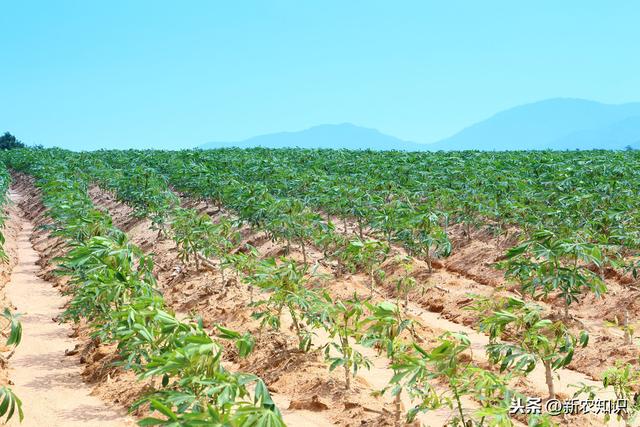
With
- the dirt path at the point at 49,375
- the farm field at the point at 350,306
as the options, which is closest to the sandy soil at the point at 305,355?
the farm field at the point at 350,306

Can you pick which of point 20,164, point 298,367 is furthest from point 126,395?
point 20,164

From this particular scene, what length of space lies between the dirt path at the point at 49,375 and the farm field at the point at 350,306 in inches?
3.1

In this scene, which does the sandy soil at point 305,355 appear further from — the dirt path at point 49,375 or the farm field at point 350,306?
the dirt path at point 49,375

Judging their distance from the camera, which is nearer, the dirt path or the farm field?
the farm field

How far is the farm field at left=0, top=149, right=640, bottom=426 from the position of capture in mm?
4195

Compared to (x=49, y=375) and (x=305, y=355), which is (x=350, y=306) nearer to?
(x=305, y=355)

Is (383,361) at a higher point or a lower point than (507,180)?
lower

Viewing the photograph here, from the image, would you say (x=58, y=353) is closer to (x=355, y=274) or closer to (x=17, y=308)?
(x=17, y=308)

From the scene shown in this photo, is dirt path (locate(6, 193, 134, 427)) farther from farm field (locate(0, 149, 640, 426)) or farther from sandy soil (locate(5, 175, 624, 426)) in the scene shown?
sandy soil (locate(5, 175, 624, 426))

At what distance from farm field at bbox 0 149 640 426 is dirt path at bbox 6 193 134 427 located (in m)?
0.08

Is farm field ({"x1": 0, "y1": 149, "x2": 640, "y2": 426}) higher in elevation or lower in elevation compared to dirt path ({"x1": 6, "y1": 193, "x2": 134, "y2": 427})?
higher

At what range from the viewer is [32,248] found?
16438 millimetres

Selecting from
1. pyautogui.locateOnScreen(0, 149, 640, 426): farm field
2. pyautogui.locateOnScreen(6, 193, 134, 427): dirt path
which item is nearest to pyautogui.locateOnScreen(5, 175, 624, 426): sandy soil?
pyautogui.locateOnScreen(0, 149, 640, 426): farm field

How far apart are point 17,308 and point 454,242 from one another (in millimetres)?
8553
